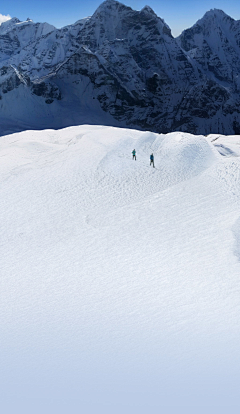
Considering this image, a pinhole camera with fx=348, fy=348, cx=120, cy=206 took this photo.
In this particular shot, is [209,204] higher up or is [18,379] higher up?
[209,204]

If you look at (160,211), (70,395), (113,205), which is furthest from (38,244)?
(70,395)

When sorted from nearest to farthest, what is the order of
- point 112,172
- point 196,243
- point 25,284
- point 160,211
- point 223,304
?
1. point 223,304
2. point 25,284
3. point 196,243
4. point 160,211
5. point 112,172

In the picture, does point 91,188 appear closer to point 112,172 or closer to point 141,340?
point 112,172

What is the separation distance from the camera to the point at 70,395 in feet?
30.5

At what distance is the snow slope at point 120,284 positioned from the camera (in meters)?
9.58

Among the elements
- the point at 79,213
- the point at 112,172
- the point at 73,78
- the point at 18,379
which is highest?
the point at 73,78

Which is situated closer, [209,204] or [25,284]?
[25,284]

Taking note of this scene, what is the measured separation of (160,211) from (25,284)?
11340 mm

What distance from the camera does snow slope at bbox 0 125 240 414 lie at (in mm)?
9578

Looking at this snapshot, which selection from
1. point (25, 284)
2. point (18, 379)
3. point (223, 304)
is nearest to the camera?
point (18, 379)

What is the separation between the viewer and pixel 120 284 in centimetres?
1562

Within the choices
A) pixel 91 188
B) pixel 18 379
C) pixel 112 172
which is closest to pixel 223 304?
pixel 18 379

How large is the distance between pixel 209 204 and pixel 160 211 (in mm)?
3688

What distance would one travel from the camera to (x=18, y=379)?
32.5 ft
